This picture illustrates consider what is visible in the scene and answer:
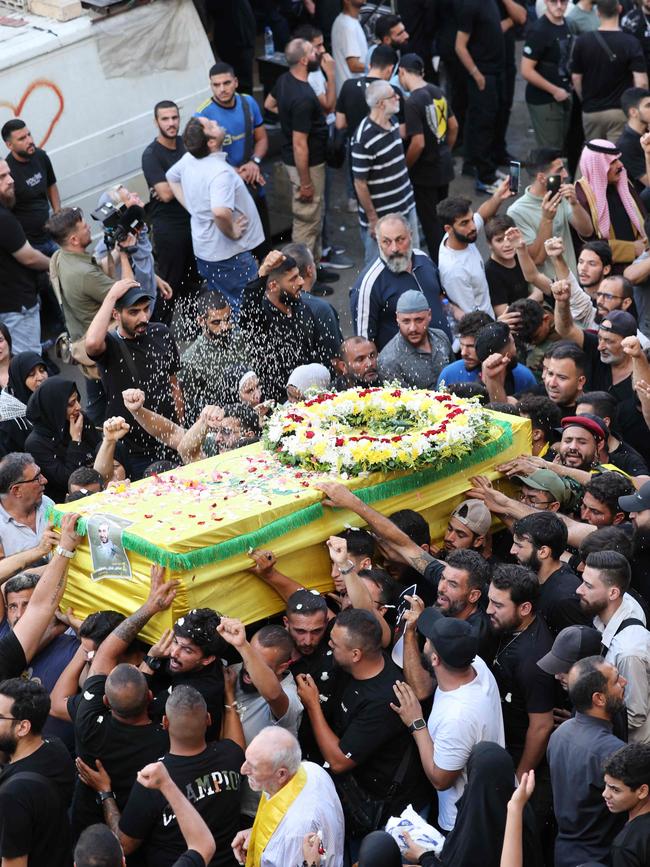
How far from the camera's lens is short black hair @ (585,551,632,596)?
246 inches

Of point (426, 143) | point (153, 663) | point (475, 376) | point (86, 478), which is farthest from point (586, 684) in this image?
point (426, 143)

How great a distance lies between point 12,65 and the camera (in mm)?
11117

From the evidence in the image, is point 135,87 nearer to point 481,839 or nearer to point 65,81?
point 65,81

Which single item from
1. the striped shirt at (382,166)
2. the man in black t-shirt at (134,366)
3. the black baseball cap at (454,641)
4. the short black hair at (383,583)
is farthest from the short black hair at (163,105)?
the black baseball cap at (454,641)

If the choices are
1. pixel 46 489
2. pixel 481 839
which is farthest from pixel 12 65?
pixel 481 839

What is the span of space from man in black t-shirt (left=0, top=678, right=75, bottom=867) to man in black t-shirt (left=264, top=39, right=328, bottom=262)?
6.91 m

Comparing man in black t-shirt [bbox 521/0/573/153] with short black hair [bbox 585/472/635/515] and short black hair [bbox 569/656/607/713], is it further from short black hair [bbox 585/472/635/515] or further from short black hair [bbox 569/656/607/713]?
short black hair [bbox 569/656/607/713]

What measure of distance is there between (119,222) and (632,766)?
20.1 ft

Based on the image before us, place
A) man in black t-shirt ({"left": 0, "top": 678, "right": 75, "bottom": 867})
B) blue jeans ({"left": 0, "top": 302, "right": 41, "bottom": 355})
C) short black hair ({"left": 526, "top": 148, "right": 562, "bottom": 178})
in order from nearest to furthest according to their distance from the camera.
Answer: man in black t-shirt ({"left": 0, "top": 678, "right": 75, "bottom": 867})
short black hair ({"left": 526, "top": 148, "right": 562, "bottom": 178})
blue jeans ({"left": 0, "top": 302, "right": 41, "bottom": 355})

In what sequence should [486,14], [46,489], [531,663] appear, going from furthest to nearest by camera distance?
[486,14] → [46,489] → [531,663]

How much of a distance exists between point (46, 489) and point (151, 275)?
2.63 m

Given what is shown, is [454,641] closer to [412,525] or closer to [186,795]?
[412,525]

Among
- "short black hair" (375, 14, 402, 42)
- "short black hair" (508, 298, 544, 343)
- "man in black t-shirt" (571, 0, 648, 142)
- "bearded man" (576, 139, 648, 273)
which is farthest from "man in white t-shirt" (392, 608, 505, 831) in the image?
"man in black t-shirt" (571, 0, 648, 142)

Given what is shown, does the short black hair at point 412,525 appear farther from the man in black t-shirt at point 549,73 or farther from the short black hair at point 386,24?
the man in black t-shirt at point 549,73
